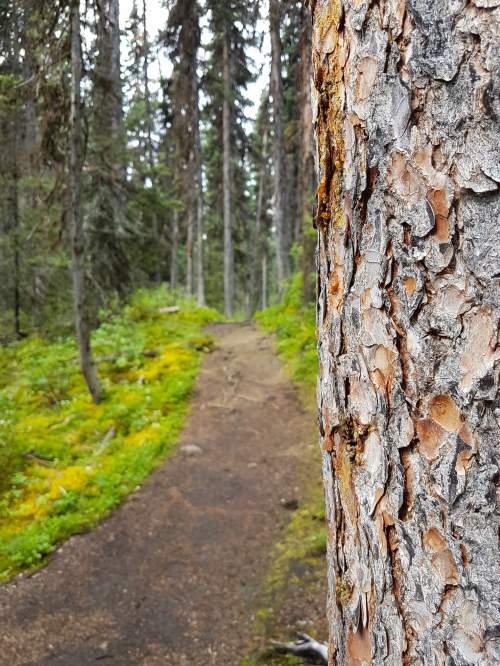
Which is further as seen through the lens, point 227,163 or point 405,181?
point 227,163

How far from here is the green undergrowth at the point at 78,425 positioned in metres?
5.53

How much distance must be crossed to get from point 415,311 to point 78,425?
25.2ft

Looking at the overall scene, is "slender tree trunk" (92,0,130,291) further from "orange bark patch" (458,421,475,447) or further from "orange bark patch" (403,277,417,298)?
"orange bark patch" (458,421,475,447)

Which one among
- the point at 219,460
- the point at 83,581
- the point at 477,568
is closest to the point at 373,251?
the point at 477,568

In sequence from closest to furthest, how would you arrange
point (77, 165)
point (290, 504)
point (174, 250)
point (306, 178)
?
point (290, 504) < point (77, 165) < point (306, 178) < point (174, 250)

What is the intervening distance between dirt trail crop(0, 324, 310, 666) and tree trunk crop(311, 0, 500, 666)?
133 inches

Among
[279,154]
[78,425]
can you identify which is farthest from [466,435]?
[279,154]

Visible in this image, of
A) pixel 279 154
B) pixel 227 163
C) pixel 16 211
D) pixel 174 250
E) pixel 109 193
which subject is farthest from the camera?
pixel 174 250

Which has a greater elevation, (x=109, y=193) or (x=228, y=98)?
(x=228, y=98)

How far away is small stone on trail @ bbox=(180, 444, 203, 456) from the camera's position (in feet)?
23.2

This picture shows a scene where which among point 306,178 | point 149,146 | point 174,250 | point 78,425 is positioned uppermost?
point 149,146

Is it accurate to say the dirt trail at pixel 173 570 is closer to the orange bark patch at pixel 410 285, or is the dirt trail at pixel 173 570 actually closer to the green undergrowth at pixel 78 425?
the green undergrowth at pixel 78 425

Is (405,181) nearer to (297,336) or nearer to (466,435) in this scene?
(466,435)

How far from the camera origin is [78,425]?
7859 millimetres
